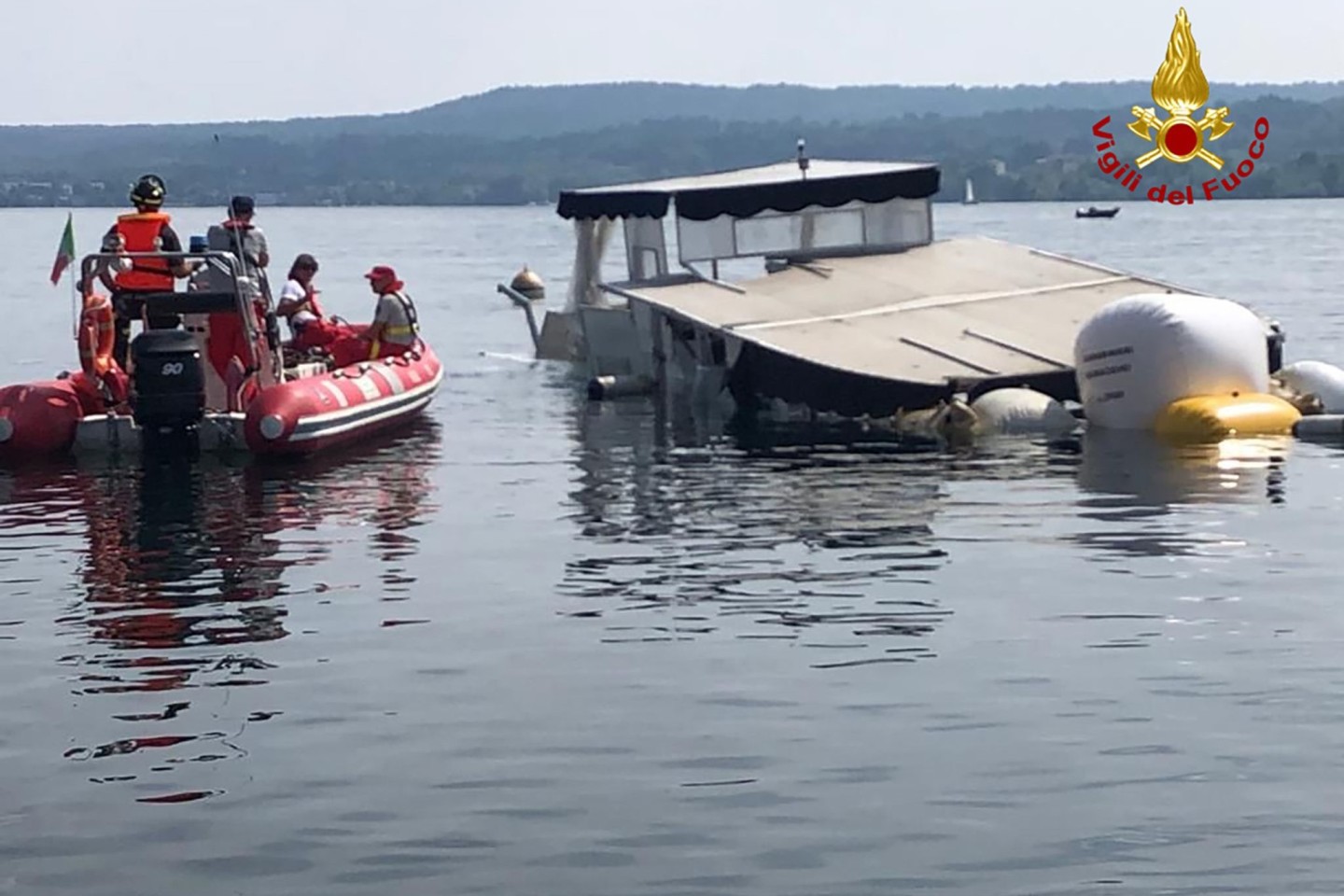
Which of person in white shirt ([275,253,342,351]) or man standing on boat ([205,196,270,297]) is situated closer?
man standing on boat ([205,196,270,297])

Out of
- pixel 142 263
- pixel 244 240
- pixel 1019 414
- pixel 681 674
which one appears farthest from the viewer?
pixel 1019 414

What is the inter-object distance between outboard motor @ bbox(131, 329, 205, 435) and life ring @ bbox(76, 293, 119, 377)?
749mm

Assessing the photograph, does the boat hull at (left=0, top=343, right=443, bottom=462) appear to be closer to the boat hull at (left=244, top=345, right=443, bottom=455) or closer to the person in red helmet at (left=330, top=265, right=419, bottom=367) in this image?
the boat hull at (left=244, top=345, right=443, bottom=455)

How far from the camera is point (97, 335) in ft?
87.0

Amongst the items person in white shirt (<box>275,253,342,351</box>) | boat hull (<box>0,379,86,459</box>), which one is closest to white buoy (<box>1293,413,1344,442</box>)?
person in white shirt (<box>275,253,342,351</box>)

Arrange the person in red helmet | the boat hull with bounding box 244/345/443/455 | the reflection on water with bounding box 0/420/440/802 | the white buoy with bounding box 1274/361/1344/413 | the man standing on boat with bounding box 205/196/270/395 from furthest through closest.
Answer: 1. the person in red helmet
2. the white buoy with bounding box 1274/361/1344/413
3. the man standing on boat with bounding box 205/196/270/395
4. the boat hull with bounding box 244/345/443/455
5. the reflection on water with bounding box 0/420/440/802

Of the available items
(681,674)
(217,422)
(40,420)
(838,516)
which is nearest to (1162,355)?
(838,516)

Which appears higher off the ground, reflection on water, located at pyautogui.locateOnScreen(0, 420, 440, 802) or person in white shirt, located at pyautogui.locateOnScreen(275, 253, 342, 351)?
person in white shirt, located at pyautogui.locateOnScreen(275, 253, 342, 351)

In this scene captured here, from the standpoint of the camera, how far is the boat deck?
2984cm

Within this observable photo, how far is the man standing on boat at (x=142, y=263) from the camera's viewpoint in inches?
1044

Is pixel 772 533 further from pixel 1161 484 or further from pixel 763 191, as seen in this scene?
pixel 763 191

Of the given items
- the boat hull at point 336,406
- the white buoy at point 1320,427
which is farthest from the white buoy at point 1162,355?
the boat hull at point 336,406

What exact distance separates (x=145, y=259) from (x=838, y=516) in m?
8.81

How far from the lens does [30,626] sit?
1745 centimetres
